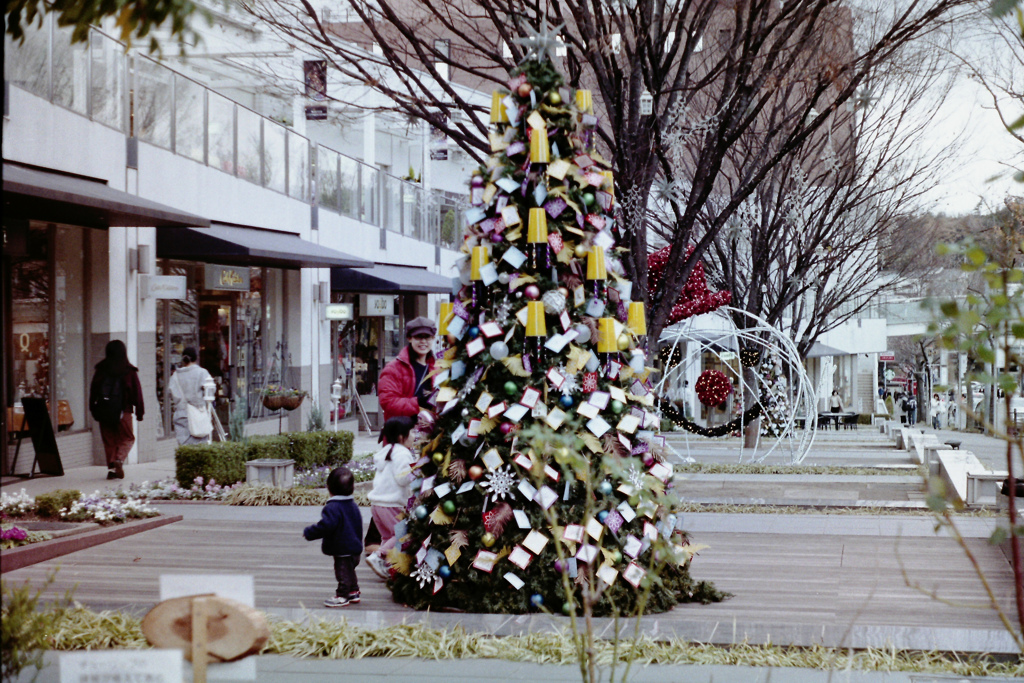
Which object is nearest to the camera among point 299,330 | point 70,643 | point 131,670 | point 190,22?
point 131,670

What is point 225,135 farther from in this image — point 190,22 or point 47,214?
point 190,22

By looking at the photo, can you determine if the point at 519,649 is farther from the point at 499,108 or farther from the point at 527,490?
the point at 499,108

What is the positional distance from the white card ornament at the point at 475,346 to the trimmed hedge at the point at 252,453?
675 centimetres

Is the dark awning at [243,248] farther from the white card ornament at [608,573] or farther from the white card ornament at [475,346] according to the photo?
the white card ornament at [608,573]

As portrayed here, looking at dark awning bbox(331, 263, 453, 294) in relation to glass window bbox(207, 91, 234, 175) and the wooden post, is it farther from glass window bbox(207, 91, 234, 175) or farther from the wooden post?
the wooden post

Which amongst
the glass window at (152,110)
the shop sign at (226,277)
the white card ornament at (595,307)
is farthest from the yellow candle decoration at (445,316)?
the shop sign at (226,277)

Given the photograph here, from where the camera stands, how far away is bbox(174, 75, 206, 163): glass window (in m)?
17.8

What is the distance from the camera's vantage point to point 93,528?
958 cm

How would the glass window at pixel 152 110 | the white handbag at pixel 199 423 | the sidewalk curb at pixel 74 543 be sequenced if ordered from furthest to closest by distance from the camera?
1. the glass window at pixel 152 110
2. the white handbag at pixel 199 423
3. the sidewalk curb at pixel 74 543

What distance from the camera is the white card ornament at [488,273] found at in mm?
6574

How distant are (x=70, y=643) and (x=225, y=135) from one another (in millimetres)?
15084

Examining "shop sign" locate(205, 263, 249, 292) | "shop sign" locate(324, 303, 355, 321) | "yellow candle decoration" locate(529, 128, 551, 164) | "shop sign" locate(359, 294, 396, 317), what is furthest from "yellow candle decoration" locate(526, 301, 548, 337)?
"shop sign" locate(359, 294, 396, 317)

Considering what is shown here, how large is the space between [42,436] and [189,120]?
6771 millimetres

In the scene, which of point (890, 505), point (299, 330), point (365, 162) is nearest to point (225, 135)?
point (299, 330)
